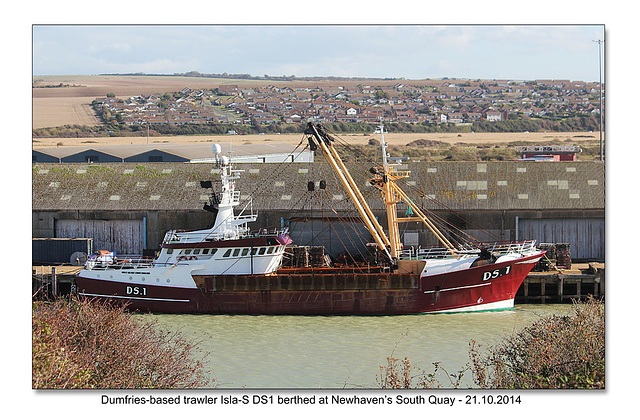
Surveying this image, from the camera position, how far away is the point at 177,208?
38.2 meters

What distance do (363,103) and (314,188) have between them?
6861cm

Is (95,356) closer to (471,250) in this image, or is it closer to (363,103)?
(471,250)

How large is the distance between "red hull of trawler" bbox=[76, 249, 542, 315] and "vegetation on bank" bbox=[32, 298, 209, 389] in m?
12.4

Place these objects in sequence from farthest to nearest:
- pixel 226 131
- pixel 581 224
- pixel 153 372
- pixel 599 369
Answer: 1. pixel 226 131
2. pixel 581 224
3. pixel 153 372
4. pixel 599 369

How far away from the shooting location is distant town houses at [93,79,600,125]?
102250 mm

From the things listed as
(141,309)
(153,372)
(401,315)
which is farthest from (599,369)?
(141,309)

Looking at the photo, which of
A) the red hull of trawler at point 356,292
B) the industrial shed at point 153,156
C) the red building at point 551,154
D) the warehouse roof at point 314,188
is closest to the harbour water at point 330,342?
Result: the red hull of trawler at point 356,292

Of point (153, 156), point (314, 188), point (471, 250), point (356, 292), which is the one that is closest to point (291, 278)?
point (356, 292)

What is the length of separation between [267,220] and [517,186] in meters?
11.5

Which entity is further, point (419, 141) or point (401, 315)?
point (419, 141)

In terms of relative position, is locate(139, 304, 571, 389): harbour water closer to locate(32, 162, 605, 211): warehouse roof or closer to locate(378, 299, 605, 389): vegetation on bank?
locate(378, 299, 605, 389): vegetation on bank

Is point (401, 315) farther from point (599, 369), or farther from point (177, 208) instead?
point (599, 369)

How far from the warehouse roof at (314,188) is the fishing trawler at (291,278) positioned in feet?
15.0

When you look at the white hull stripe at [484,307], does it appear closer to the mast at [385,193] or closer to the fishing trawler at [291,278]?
the fishing trawler at [291,278]
